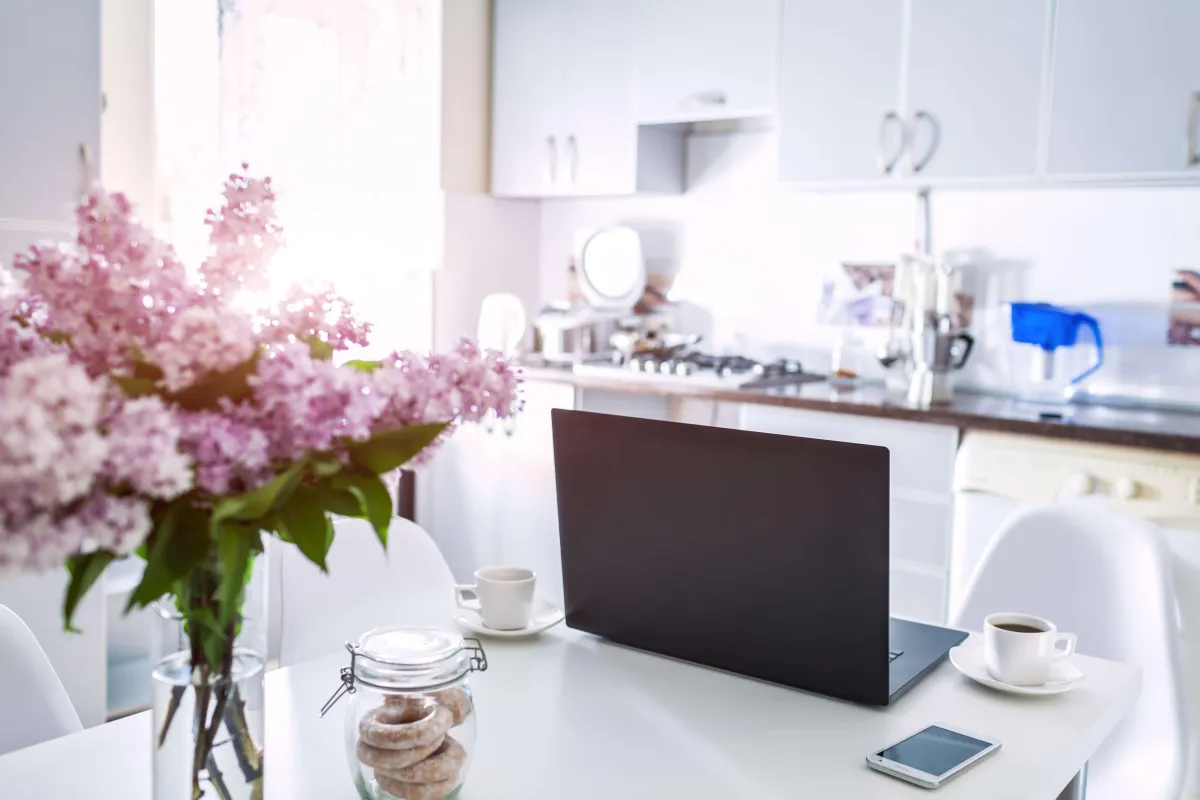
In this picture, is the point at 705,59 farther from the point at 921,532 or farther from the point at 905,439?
the point at 921,532

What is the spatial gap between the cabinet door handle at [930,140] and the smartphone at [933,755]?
2.15 m

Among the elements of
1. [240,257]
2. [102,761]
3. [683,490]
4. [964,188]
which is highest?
[964,188]

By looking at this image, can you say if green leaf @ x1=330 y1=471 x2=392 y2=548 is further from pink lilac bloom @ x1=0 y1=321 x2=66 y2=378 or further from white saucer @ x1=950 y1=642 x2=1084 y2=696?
white saucer @ x1=950 y1=642 x2=1084 y2=696

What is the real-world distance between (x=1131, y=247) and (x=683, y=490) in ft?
7.21

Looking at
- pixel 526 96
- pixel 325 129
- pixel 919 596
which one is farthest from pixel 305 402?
pixel 526 96

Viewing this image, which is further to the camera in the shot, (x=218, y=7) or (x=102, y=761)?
(x=218, y=7)

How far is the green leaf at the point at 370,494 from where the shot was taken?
0.84 meters

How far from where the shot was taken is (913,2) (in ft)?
9.90

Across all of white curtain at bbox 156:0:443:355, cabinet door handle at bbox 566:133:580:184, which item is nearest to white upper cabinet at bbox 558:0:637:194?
cabinet door handle at bbox 566:133:580:184

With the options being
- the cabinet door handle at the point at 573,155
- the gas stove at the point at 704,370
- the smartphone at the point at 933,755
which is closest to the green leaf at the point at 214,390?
the smartphone at the point at 933,755

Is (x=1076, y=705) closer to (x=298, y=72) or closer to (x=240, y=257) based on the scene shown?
(x=240, y=257)

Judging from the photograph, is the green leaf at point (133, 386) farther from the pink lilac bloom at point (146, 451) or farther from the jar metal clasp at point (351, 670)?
the jar metal clasp at point (351, 670)

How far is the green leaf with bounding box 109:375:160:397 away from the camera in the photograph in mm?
779

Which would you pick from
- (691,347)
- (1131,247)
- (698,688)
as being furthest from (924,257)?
(698,688)
